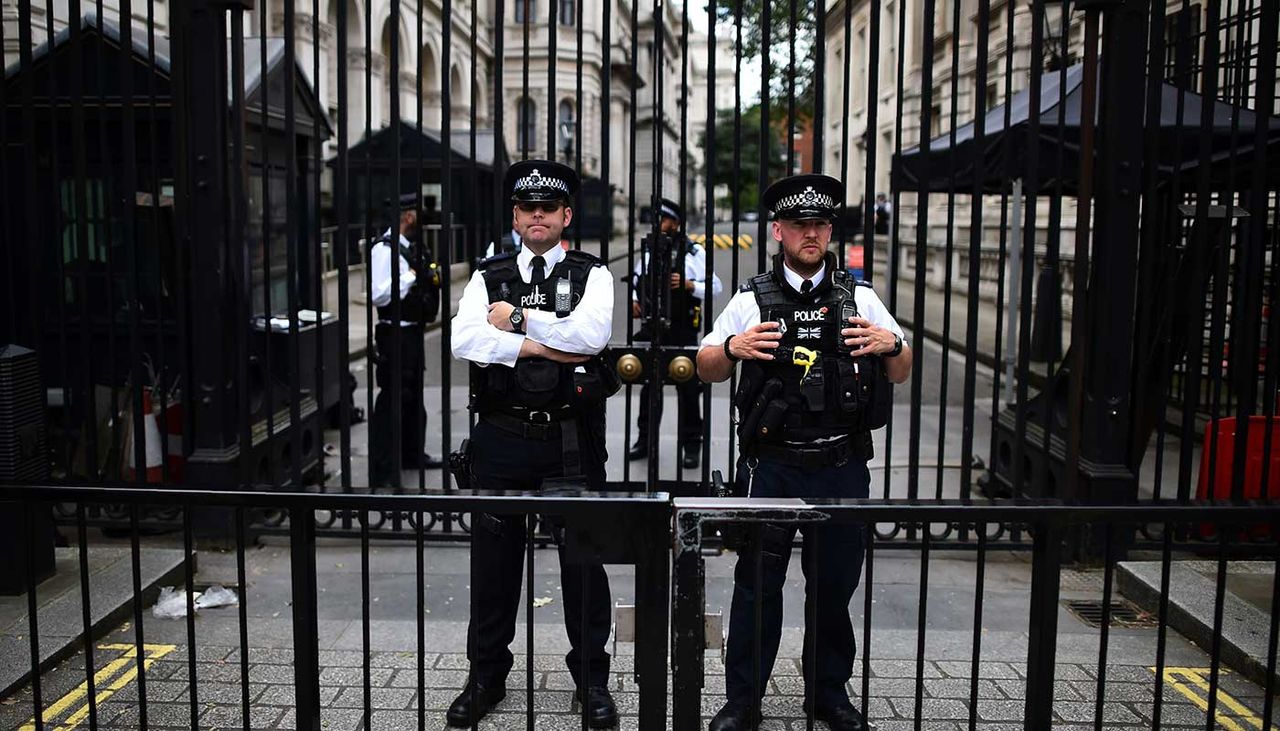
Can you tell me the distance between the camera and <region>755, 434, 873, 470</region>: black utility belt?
3.93 meters

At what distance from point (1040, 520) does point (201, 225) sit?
14.9 ft

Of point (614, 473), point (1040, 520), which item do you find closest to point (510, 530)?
point (1040, 520)

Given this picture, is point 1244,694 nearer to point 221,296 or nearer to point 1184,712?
point 1184,712

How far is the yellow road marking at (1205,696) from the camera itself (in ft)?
13.1

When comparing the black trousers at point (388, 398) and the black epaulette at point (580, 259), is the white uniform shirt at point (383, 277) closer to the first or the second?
the black trousers at point (388, 398)

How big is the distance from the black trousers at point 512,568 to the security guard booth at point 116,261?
1960mm

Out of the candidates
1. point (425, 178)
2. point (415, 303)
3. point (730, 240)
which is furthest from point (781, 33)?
point (415, 303)

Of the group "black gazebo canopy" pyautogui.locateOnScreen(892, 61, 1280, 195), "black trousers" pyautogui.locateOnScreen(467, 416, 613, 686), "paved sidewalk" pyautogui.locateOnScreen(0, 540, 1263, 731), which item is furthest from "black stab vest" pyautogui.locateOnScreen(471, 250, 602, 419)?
"black gazebo canopy" pyautogui.locateOnScreen(892, 61, 1280, 195)

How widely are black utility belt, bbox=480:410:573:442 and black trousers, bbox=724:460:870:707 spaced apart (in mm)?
782

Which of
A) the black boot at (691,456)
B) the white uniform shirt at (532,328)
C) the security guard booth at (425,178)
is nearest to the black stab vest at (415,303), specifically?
the security guard booth at (425,178)

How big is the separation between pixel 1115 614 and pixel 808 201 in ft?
9.50

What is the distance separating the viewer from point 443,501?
2.94 meters

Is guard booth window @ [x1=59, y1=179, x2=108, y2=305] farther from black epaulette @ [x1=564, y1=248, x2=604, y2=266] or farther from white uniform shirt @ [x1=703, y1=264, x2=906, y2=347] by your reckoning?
white uniform shirt @ [x1=703, y1=264, x2=906, y2=347]

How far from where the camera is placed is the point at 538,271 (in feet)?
13.8
